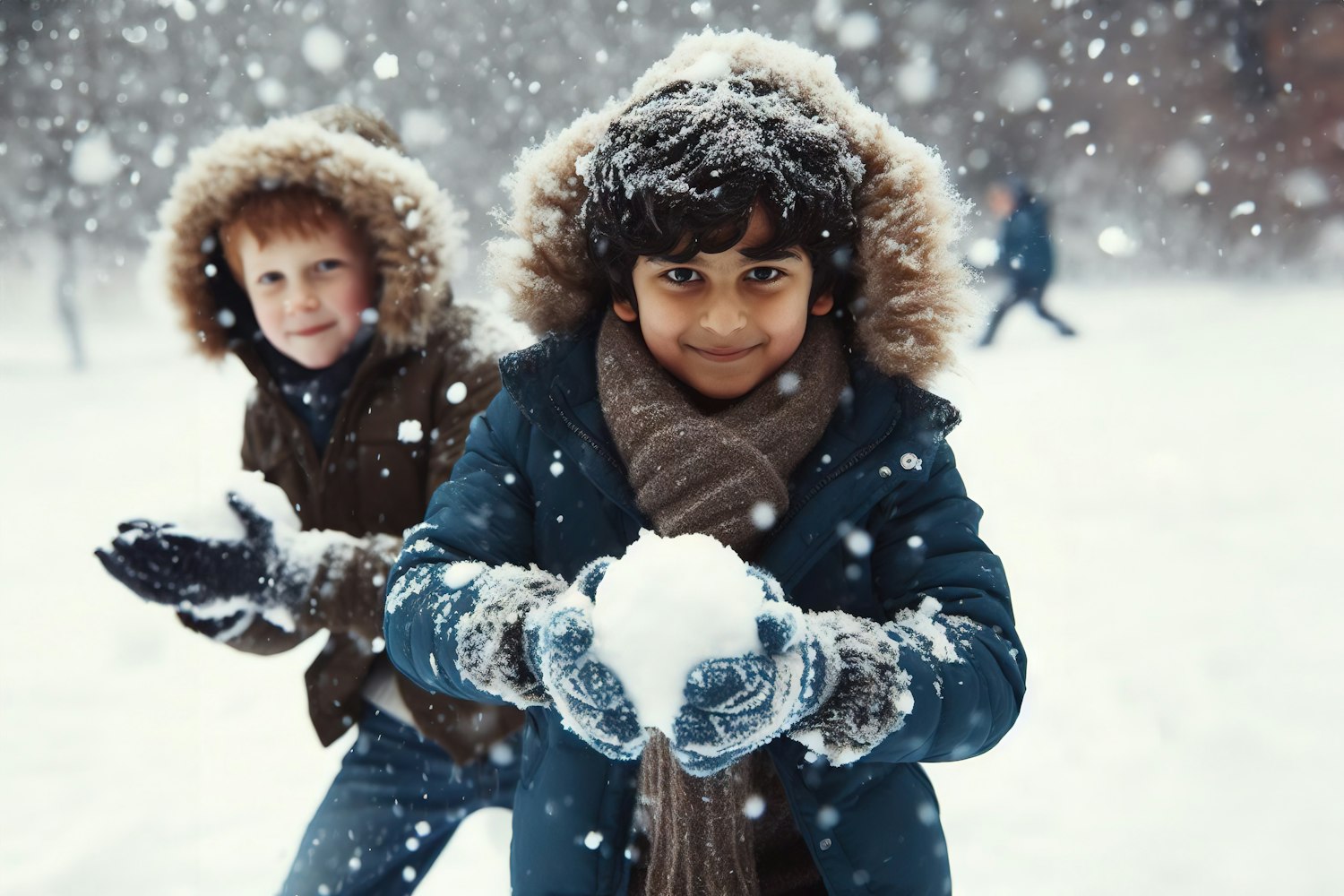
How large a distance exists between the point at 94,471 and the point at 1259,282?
49.6ft

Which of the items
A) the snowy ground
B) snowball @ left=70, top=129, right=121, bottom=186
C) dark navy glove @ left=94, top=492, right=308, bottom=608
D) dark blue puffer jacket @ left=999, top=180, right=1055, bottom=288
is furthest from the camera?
snowball @ left=70, top=129, right=121, bottom=186

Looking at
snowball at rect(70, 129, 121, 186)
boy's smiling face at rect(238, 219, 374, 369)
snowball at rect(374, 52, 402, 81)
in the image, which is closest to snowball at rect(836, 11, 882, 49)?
snowball at rect(374, 52, 402, 81)

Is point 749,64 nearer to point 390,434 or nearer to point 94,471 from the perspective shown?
point 390,434

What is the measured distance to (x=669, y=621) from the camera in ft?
2.48

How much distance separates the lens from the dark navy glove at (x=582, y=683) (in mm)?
798

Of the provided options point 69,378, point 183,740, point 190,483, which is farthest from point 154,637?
point 69,378

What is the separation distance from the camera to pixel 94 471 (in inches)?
262

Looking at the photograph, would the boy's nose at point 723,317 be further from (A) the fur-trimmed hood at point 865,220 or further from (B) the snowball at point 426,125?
(B) the snowball at point 426,125

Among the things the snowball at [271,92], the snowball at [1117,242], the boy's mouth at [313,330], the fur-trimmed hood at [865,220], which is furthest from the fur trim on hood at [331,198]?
the snowball at [1117,242]

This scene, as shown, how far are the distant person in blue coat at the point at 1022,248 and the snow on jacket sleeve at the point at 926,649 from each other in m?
8.22

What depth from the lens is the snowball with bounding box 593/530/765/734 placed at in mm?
755

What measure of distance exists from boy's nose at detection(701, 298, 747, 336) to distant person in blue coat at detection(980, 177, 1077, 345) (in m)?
8.25

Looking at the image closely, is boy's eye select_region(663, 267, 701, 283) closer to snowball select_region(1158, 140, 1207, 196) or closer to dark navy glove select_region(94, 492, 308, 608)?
dark navy glove select_region(94, 492, 308, 608)

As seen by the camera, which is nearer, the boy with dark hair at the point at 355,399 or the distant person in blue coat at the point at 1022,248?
the boy with dark hair at the point at 355,399
